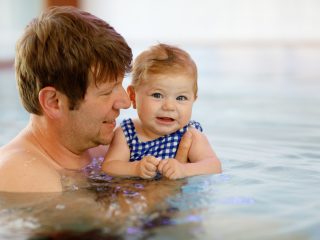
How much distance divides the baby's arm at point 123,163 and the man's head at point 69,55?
34 cm

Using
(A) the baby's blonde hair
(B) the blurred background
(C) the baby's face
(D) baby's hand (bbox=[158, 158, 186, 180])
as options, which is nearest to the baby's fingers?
Answer: (D) baby's hand (bbox=[158, 158, 186, 180])

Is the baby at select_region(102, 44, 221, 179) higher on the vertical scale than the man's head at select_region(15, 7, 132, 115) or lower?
lower

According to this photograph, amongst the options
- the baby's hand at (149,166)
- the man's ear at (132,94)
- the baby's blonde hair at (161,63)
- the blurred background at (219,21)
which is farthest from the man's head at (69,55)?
the blurred background at (219,21)

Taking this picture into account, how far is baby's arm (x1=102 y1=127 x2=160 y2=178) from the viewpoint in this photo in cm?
295

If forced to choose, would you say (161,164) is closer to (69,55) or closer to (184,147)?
(184,147)

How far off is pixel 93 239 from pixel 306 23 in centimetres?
1706

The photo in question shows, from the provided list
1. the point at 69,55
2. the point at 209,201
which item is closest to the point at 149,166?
the point at 209,201

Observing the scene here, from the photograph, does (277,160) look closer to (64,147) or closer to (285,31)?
(64,147)

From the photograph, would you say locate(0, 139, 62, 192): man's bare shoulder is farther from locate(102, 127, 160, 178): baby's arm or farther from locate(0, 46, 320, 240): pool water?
locate(102, 127, 160, 178): baby's arm

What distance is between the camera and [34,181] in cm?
275

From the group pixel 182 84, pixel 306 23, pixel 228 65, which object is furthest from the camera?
pixel 306 23

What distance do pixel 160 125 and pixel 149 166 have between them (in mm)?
275

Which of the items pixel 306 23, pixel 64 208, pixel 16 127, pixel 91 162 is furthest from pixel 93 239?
pixel 306 23

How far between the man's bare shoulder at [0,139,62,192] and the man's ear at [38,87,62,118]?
23 cm
